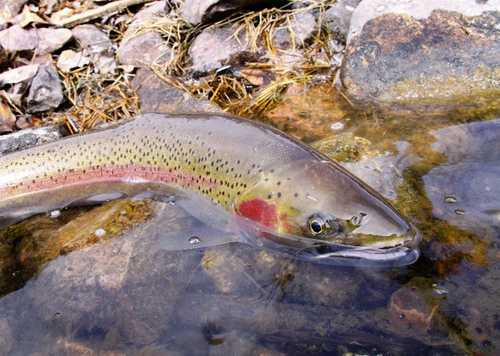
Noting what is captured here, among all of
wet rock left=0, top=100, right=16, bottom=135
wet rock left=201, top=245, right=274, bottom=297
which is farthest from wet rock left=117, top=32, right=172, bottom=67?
wet rock left=201, top=245, right=274, bottom=297

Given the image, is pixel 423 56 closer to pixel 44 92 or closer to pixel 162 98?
pixel 162 98

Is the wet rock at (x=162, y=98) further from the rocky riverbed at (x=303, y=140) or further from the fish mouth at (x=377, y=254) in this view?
the fish mouth at (x=377, y=254)

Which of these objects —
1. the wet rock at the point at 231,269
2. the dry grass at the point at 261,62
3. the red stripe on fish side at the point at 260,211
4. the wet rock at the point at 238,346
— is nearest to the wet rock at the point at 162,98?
→ the dry grass at the point at 261,62

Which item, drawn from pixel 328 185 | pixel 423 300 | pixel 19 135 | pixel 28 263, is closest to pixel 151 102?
pixel 19 135

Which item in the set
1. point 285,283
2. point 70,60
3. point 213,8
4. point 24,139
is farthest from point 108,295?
point 70,60

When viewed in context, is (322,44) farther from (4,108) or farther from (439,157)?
(4,108)

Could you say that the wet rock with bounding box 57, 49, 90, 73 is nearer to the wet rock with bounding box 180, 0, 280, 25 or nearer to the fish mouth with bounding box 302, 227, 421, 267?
the wet rock with bounding box 180, 0, 280, 25
